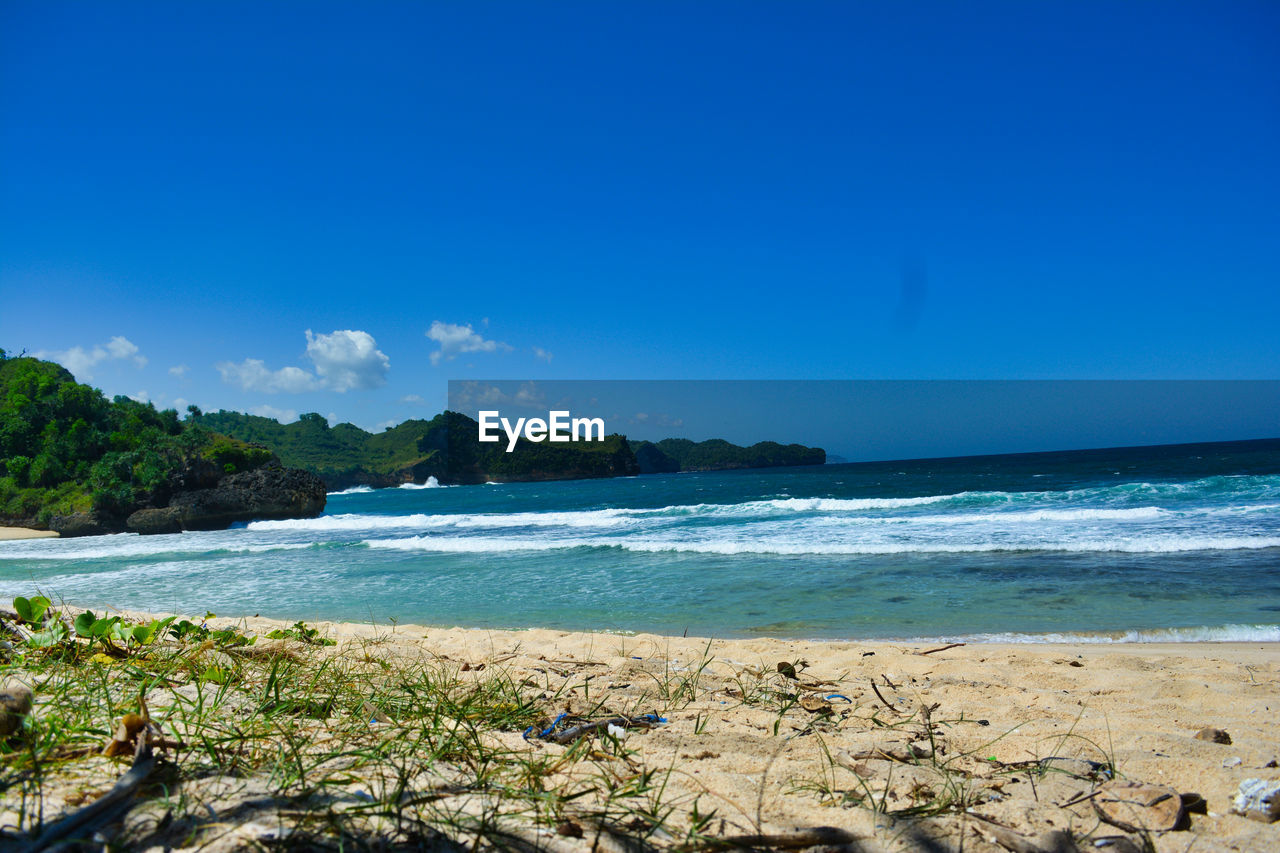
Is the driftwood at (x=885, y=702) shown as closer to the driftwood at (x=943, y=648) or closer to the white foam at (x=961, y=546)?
the driftwood at (x=943, y=648)

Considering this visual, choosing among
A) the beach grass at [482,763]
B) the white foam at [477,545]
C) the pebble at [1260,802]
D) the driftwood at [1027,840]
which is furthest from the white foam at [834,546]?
the driftwood at [1027,840]

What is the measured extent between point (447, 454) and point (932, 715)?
89473mm

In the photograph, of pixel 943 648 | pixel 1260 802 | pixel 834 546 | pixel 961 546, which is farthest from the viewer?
pixel 834 546

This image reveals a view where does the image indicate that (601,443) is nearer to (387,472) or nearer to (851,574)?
(387,472)

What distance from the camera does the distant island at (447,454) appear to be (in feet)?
287

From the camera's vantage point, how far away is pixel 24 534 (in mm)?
30359

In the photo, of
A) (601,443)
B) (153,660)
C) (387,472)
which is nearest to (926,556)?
(153,660)

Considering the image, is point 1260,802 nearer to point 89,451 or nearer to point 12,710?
point 12,710

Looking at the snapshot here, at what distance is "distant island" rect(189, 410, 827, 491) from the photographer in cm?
8750

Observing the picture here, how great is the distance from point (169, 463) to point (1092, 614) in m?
42.1

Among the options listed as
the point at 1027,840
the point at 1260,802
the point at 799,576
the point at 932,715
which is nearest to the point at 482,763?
the point at 1027,840

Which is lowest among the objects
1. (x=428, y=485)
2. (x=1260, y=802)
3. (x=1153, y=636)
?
(x=428, y=485)

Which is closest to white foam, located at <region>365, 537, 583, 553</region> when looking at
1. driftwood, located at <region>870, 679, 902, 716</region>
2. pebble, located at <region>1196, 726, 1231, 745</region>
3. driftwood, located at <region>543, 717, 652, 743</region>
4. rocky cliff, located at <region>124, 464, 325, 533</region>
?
driftwood, located at <region>870, 679, 902, 716</region>

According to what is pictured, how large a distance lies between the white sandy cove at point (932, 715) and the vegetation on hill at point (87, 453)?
121 feet
